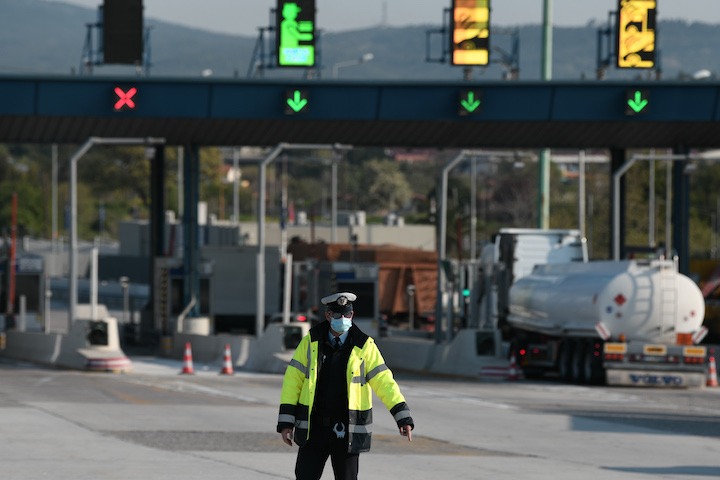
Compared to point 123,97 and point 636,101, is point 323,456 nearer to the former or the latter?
point 123,97

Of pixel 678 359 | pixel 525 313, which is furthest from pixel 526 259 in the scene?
pixel 678 359

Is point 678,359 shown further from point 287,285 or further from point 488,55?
point 287,285

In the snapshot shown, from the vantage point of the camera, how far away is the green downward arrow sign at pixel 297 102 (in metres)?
39.6

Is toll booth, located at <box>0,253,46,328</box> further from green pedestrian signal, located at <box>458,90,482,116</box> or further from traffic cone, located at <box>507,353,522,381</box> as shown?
traffic cone, located at <box>507,353,522,381</box>

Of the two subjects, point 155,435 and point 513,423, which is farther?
point 513,423

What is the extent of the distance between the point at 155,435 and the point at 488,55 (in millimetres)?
19915

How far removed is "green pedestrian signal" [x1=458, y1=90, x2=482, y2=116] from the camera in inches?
1563

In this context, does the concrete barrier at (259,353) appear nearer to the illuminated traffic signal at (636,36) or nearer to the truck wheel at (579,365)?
the truck wheel at (579,365)

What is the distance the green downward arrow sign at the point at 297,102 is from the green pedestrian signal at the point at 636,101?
753cm

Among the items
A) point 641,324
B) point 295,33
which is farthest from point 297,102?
point 641,324

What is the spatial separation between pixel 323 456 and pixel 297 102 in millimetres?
28334

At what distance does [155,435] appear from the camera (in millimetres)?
21016

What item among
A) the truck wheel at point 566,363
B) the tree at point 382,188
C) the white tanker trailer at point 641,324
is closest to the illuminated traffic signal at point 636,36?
the white tanker trailer at point 641,324

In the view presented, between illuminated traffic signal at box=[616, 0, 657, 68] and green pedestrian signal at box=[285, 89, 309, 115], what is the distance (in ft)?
24.0
